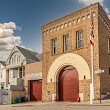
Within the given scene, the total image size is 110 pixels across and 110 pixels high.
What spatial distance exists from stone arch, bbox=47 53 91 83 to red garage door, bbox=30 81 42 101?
4786 mm

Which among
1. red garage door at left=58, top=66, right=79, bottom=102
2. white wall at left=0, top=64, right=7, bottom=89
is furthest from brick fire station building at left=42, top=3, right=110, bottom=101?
white wall at left=0, top=64, right=7, bottom=89

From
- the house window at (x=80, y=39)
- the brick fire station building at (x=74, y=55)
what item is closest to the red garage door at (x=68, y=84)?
the brick fire station building at (x=74, y=55)

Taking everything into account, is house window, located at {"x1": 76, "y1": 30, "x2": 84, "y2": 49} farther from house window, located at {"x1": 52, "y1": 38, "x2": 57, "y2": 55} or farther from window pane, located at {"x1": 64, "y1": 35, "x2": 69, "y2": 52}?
house window, located at {"x1": 52, "y1": 38, "x2": 57, "y2": 55}

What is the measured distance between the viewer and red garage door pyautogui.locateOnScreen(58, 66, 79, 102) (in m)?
26.8

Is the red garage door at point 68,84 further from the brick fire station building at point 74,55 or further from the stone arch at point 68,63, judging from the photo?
the stone arch at point 68,63

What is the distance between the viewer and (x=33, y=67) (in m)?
35.0

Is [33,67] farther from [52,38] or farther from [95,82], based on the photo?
[95,82]

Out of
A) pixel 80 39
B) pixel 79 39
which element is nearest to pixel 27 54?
pixel 79 39

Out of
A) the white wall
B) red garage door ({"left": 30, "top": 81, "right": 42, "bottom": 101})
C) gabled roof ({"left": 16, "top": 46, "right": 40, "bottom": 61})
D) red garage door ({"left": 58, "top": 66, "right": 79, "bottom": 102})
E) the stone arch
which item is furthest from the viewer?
the white wall

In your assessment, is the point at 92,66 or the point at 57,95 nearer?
the point at 92,66

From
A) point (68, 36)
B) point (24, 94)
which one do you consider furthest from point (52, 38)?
point (24, 94)

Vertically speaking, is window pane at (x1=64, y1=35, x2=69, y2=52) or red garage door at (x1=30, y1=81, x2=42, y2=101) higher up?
window pane at (x1=64, y1=35, x2=69, y2=52)

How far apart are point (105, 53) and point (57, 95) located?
281 inches

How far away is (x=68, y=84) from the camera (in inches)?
1083
